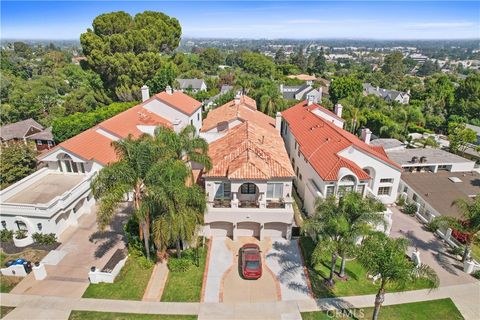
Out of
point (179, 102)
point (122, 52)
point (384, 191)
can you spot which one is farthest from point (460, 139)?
point (122, 52)

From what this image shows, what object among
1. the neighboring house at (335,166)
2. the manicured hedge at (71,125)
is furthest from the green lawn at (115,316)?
the manicured hedge at (71,125)

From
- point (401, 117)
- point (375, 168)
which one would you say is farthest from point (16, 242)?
point (401, 117)

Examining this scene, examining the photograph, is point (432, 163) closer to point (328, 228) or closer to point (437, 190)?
point (437, 190)

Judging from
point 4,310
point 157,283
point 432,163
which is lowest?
point 157,283

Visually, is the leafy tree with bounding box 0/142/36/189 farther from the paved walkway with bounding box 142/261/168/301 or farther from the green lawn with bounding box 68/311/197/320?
the paved walkway with bounding box 142/261/168/301

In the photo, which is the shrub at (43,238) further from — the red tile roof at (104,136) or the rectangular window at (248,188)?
the rectangular window at (248,188)
